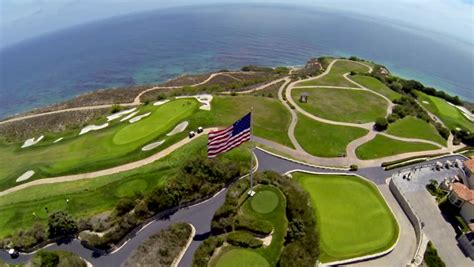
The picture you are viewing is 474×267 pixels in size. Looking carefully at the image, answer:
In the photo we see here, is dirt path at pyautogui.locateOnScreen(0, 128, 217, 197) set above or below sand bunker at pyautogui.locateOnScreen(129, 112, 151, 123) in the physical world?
below

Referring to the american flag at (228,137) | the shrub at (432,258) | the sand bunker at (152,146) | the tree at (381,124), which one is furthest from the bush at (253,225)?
the tree at (381,124)

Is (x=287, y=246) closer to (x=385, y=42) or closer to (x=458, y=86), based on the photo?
(x=458, y=86)

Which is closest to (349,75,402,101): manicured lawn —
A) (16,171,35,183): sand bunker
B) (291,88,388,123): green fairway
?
(291,88,388,123): green fairway

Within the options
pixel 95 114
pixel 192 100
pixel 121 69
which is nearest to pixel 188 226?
pixel 192 100

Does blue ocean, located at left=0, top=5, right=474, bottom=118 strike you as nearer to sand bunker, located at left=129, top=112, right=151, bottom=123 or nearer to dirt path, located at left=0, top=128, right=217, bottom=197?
sand bunker, located at left=129, top=112, right=151, bottom=123

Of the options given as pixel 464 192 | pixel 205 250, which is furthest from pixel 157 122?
pixel 464 192
